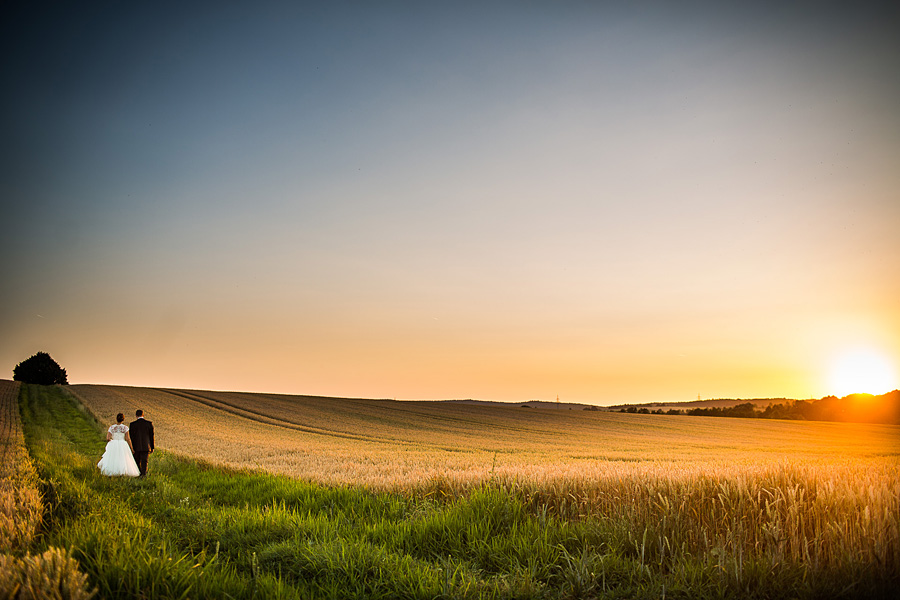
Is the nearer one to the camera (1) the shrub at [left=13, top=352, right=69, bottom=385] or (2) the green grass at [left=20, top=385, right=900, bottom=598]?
(2) the green grass at [left=20, top=385, right=900, bottom=598]

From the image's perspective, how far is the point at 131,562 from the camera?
12.4 ft

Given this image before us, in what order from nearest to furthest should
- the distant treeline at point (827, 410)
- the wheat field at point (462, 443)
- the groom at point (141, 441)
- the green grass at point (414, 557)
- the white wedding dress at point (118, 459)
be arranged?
the green grass at point (414, 557) < the wheat field at point (462, 443) < the white wedding dress at point (118, 459) < the groom at point (141, 441) < the distant treeline at point (827, 410)

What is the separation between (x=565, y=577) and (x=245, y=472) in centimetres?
1141

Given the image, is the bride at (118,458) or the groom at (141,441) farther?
the groom at (141,441)

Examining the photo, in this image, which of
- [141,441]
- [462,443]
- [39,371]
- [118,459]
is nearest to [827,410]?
[462,443]

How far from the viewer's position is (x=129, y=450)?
611 inches

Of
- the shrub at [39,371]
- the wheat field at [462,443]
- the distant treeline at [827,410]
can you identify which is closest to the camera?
the wheat field at [462,443]

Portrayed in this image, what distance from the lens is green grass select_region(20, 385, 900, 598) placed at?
148 inches

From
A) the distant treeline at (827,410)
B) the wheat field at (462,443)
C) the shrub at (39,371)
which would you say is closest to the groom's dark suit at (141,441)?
the wheat field at (462,443)

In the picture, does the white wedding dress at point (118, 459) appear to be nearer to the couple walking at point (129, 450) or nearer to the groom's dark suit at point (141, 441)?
the couple walking at point (129, 450)

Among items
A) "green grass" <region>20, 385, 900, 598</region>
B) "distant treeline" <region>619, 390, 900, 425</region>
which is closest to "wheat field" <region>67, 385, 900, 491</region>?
"green grass" <region>20, 385, 900, 598</region>

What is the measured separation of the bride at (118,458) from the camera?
14.4 m

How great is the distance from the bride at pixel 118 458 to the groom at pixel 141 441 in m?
0.22

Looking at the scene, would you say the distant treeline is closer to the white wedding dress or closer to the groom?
the groom
